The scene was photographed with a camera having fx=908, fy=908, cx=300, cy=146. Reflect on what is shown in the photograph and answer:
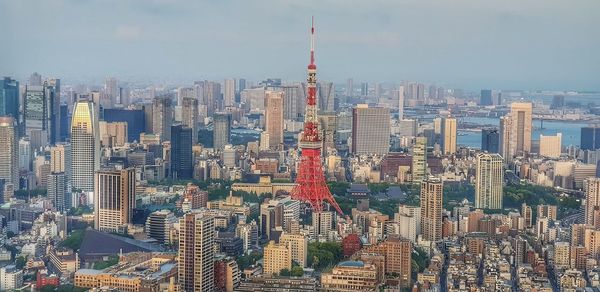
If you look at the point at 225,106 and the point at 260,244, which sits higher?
the point at 225,106

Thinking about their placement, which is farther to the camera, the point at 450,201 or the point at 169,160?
the point at 169,160

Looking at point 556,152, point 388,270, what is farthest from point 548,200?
point 388,270

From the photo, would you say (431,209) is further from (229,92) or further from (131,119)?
(131,119)

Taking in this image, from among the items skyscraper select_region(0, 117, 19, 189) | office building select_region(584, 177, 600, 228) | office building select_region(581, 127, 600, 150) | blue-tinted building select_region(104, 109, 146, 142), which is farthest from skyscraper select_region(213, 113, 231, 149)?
office building select_region(584, 177, 600, 228)

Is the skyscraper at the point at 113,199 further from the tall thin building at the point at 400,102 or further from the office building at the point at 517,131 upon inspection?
the office building at the point at 517,131

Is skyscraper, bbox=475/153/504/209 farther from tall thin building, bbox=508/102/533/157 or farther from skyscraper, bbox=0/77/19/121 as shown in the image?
skyscraper, bbox=0/77/19/121

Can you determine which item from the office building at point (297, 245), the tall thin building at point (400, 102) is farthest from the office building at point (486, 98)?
the office building at point (297, 245)

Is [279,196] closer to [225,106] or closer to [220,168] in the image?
[220,168]
